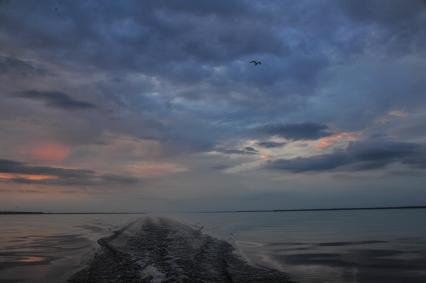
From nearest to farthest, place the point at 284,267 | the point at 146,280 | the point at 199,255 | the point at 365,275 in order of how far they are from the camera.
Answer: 1. the point at 146,280
2. the point at 365,275
3. the point at 284,267
4. the point at 199,255

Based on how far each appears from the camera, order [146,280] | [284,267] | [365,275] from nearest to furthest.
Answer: [146,280]
[365,275]
[284,267]

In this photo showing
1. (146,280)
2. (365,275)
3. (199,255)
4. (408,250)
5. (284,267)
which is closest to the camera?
(146,280)

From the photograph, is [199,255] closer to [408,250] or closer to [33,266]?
[33,266]

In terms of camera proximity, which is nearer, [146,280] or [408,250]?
[146,280]

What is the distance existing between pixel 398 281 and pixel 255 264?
743cm

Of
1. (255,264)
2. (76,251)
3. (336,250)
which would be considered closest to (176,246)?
(76,251)

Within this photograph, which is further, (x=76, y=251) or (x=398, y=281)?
(x=76, y=251)

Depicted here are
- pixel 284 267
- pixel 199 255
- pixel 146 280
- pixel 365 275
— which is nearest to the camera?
pixel 146 280

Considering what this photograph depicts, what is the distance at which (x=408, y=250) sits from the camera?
90.4ft

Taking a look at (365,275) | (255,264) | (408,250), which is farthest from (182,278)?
(408,250)

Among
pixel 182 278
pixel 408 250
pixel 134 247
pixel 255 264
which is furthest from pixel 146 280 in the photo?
pixel 408 250

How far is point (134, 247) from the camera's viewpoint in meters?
27.9

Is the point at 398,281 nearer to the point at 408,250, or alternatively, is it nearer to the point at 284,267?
the point at 284,267

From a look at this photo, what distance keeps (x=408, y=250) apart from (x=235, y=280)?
1722 centimetres
